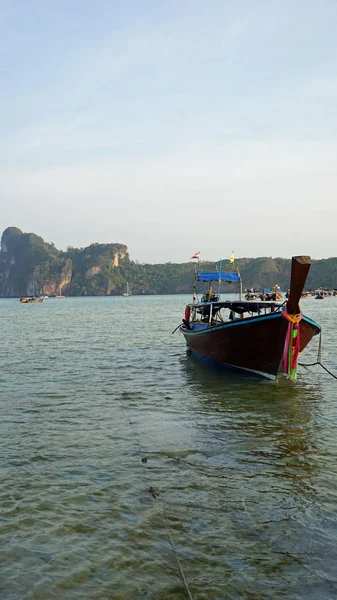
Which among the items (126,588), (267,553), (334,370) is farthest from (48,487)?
(334,370)

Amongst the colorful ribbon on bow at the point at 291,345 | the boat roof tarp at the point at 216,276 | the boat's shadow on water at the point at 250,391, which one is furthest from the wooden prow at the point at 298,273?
the boat roof tarp at the point at 216,276

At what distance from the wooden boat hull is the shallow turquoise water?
159 centimetres

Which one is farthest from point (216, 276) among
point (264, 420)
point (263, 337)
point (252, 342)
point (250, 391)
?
point (264, 420)

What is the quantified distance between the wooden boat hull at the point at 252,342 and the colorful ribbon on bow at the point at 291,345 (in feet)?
1.21

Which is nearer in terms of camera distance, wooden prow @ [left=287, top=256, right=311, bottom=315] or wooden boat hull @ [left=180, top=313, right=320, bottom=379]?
wooden prow @ [left=287, top=256, right=311, bottom=315]

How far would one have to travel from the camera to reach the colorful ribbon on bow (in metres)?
13.5

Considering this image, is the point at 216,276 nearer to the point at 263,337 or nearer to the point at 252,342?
the point at 252,342

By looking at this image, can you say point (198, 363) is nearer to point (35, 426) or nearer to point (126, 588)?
point (35, 426)

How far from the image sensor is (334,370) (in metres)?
17.9

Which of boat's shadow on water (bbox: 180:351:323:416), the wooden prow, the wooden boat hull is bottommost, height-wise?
boat's shadow on water (bbox: 180:351:323:416)

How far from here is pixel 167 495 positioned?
6559 millimetres

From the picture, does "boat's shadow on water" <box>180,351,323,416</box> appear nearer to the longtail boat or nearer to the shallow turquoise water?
the shallow turquoise water

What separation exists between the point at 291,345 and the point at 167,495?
8.11 m

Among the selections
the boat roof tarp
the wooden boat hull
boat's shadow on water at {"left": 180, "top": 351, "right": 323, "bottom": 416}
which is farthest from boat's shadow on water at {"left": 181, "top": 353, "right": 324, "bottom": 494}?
the boat roof tarp
